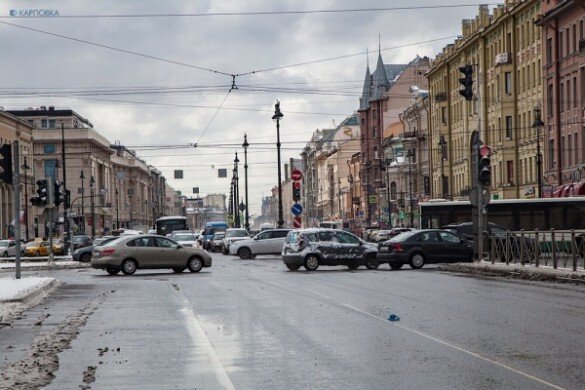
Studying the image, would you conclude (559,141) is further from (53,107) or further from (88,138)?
(53,107)

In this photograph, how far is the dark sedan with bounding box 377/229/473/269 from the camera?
40.7 meters

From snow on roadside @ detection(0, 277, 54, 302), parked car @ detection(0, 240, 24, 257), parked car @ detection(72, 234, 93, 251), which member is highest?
snow on roadside @ detection(0, 277, 54, 302)

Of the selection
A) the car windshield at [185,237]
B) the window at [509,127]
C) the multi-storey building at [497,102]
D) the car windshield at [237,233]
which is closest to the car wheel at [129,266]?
the car windshield at [185,237]

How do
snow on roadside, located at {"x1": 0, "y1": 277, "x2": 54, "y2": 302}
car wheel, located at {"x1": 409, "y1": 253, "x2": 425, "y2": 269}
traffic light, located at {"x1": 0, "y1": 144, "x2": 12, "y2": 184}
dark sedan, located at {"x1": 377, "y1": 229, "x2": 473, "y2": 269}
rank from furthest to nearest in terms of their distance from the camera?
car wheel, located at {"x1": 409, "y1": 253, "x2": 425, "y2": 269} < dark sedan, located at {"x1": 377, "y1": 229, "x2": 473, "y2": 269} < traffic light, located at {"x1": 0, "y1": 144, "x2": 12, "y2": 184} < snow on roadside, located at {"x1": 0, "y1": 277, "x2": 54, "y2": 302}

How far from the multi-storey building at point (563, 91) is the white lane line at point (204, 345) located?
48.1 m

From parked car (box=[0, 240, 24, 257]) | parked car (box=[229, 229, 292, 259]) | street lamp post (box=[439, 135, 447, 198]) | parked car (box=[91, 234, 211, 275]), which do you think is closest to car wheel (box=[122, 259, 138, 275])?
parked car (box=[91, 234, 211, 275])

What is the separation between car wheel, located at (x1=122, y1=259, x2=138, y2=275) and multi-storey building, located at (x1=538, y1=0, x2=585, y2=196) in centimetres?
3208

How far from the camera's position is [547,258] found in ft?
110

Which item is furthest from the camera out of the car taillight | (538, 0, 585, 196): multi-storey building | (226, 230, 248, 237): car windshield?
(226, 230, 248, 237): car windshield

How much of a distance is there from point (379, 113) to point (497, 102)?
62.0 m

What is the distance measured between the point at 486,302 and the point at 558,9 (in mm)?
50783

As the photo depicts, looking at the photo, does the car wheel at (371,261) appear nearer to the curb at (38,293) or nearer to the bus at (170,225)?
the curb at (38,293)

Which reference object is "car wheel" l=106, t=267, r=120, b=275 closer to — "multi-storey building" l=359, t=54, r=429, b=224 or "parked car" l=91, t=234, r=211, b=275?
"parked car" l=91, t=234, r=211, b=275

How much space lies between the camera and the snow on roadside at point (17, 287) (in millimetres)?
24922
